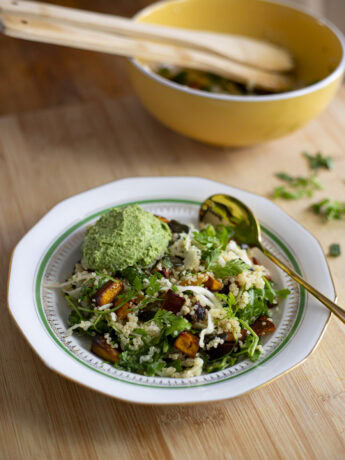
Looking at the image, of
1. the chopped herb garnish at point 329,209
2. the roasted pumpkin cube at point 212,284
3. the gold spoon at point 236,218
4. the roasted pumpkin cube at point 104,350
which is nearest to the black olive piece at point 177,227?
the gold spoon at point 236,218

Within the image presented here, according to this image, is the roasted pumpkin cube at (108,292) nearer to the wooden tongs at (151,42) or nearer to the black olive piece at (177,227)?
the black olive piece at (177,227)

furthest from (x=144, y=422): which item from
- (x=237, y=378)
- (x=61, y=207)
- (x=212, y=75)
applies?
(x=212, y=75)

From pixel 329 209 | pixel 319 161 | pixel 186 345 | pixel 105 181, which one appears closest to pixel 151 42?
pixel 105 181

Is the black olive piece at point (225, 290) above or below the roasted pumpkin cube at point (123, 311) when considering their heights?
above

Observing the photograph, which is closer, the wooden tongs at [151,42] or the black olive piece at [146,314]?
the black olive piece at [146,314]

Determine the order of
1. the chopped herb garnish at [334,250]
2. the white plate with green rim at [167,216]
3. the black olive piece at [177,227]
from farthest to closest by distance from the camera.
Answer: the chopped herb garnish at [334,250], the black olive piece at [177,227], the white plate with green rim at [167,216]

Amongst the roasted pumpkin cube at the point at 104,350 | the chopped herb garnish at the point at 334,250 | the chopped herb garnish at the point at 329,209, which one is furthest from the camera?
the chopped herb garnish at the point at 329,209

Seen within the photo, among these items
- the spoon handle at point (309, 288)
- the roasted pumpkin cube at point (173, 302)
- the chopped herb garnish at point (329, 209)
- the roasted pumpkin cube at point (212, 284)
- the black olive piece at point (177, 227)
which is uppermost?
the spoon handle at point (309, 288)

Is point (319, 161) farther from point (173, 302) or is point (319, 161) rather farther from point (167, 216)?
point (173, 302)
